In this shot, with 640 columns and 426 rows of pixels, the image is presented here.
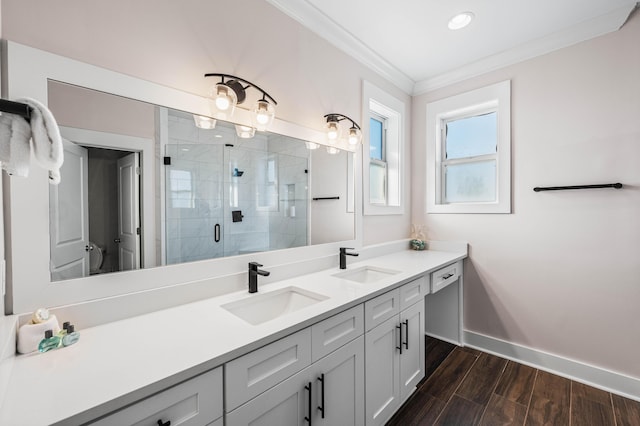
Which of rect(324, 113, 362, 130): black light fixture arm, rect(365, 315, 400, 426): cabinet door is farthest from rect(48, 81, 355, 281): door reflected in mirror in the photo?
rect(365, 315, 400, 426): cabinet door

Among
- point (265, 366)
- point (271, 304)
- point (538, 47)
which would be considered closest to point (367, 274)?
point (271, 304)

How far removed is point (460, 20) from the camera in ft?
6.40

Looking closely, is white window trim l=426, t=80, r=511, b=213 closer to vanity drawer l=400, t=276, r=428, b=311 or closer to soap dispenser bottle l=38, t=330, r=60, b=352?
vanity drawer l=400, t=276, r=428, b=311

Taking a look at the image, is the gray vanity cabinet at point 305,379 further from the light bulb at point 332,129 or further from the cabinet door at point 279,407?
the light bulb at point 332,129

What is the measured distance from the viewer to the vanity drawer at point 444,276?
2.08m

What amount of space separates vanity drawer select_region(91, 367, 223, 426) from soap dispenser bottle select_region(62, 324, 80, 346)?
410 millimetres

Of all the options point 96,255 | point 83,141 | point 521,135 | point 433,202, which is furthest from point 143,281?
point 521,135

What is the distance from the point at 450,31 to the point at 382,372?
7.83 ft

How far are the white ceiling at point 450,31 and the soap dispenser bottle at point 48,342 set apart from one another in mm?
1934

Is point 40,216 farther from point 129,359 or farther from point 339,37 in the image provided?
point 339,37

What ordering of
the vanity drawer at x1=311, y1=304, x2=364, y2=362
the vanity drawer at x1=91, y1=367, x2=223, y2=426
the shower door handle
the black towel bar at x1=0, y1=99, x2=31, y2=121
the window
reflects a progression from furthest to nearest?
the window < the shower door handle < the vanity drawer at x1=311, y1=304, x2=364, y2=362 < the vanity drawer at x1=91, y1=367, x2=223, y2=426 < the black towel bar at x1=0, y1=99, x2=31, y2=121

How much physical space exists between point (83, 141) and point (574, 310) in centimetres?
315

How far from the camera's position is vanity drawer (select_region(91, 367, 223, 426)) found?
0.68 m

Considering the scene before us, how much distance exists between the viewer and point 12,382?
2.36ft
